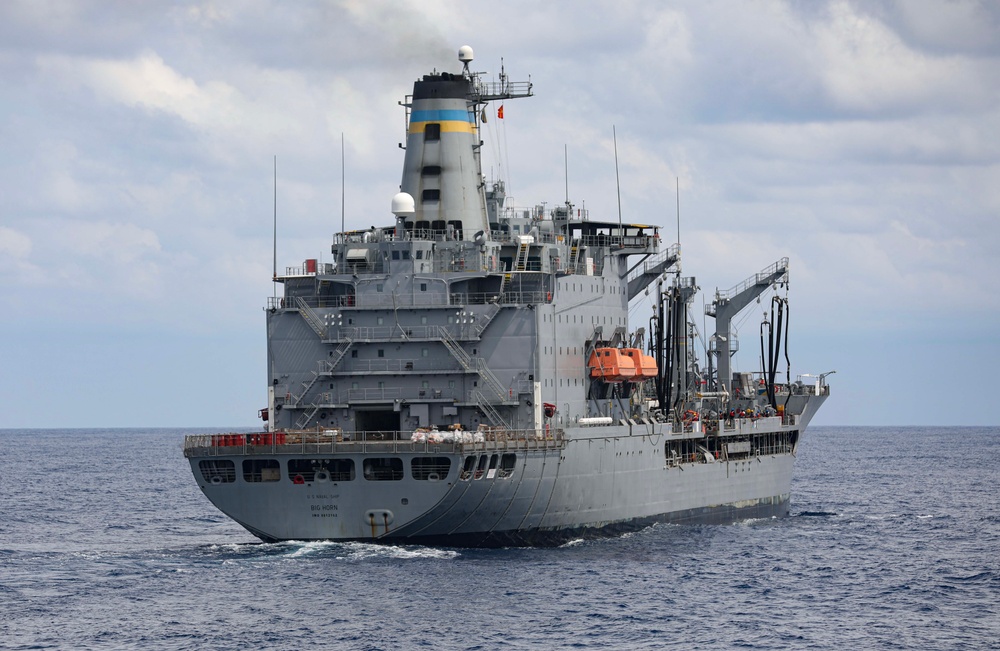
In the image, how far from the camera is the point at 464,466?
150 feet

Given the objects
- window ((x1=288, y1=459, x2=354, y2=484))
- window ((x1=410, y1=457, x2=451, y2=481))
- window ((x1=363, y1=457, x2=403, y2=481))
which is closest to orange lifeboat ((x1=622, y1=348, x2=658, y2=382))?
window ((x1=410, y1=457, x2=451, y2=481))

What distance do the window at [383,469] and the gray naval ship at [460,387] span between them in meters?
0.06

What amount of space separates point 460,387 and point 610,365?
6.33m

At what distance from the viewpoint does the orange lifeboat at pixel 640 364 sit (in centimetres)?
5578

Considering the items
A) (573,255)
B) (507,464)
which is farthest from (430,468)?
(573,255)

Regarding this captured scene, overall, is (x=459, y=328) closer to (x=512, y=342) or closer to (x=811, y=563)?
(x=512, y=342)

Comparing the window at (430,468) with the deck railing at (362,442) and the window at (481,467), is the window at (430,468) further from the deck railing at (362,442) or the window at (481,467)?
the window at (481,467)

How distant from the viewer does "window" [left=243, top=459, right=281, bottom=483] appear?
155 feet

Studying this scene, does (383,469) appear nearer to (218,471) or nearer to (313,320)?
(218,471)

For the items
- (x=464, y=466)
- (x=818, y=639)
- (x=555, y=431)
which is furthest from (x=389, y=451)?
(x=818, y=639)

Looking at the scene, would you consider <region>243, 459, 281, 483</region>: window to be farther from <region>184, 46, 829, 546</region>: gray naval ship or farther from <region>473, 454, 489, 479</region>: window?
<region>473, 454, 489, 479</region>: window

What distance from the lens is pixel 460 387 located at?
5084 cm

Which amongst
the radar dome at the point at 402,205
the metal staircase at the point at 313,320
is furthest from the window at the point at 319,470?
the radar dome at the point at 402,205

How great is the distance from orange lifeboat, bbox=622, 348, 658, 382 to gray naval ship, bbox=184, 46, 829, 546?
0.10 meters
